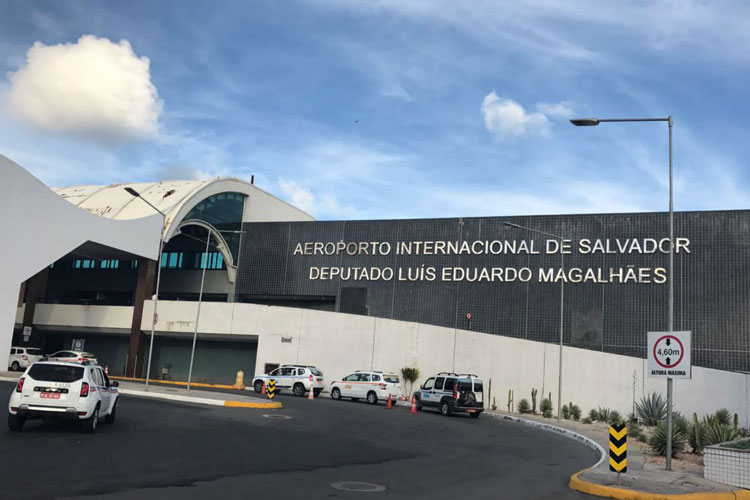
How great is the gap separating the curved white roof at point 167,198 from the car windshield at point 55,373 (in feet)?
119

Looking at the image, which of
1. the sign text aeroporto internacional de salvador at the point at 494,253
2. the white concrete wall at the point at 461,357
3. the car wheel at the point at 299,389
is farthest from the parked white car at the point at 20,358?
the sign text aeroporto internacional de salvador at the point at 494,253

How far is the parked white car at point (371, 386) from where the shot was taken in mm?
35688

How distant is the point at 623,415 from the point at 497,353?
7.83 m

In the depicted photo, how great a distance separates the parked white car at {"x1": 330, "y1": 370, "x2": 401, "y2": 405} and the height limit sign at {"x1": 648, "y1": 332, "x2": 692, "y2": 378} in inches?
808

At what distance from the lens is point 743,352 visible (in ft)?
145

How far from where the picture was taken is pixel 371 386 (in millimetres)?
35938

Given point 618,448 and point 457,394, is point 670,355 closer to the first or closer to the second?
point 618,448

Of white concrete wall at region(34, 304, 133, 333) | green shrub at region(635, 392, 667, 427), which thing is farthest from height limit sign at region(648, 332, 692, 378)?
white concrete wall at region(34, 304, 133, 333)

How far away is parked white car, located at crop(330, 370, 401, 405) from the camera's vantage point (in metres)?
35.7

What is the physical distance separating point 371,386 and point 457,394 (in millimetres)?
6198

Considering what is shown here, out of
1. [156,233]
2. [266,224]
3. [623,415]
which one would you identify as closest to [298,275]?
[266,224]

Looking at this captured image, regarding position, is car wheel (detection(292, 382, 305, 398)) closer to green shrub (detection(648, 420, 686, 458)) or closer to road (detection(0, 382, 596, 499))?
road (detection(0, 382, 596, 499))

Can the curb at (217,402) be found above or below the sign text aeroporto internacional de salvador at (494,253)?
below

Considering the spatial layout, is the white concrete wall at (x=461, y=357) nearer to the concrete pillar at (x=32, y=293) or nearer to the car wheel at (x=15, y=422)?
the concrete pillar at (x=32, y=293)
